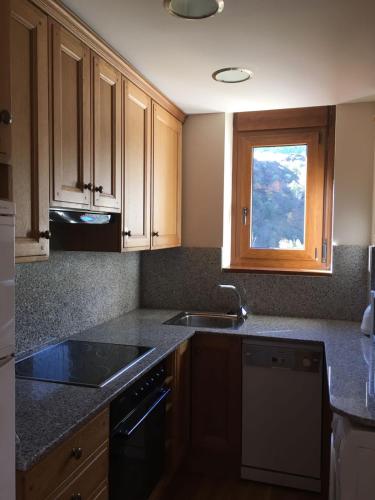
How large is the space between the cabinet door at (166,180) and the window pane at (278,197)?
58 cm

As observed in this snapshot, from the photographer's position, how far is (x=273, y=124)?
305 cm

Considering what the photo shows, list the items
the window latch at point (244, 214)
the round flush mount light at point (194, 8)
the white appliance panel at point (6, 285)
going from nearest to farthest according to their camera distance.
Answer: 1. the white appliance panel at point (6, 285)
2. the round flush mount light at point (194, 8)
3. the window latch at point (244, 214)

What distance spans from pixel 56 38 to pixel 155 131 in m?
1.03

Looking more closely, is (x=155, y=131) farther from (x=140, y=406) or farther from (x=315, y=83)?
(x=140, y=406)

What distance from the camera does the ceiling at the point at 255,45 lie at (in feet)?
5.26

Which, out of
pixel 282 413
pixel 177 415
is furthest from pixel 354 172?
pixel 177 415

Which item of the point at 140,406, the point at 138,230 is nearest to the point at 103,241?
the point at 138,230

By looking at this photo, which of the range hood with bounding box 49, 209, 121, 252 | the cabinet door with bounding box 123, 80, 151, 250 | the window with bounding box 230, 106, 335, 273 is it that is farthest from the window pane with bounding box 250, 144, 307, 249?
the range hood with bounding box 49, 209, 121, 252

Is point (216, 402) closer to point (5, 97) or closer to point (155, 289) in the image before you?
point (155, 289)

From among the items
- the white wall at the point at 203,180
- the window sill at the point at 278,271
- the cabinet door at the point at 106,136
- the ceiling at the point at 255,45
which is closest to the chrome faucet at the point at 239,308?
the window sill at the point at 278,271

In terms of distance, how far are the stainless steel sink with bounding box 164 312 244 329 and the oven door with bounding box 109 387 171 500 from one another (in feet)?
2.81

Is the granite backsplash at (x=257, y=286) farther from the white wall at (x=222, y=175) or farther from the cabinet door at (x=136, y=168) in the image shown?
the cabinet door at (x=136, y=168)

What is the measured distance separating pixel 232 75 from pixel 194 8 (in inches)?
27.1

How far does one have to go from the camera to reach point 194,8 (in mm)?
1593
